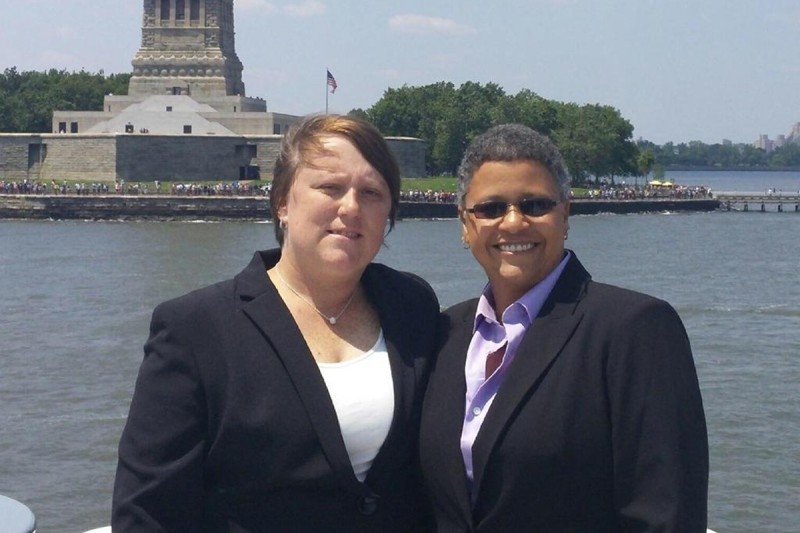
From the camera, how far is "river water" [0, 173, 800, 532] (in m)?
9.93

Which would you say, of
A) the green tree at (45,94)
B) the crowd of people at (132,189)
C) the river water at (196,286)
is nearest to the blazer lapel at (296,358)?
the river water at (196,286)

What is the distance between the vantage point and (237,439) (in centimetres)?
257

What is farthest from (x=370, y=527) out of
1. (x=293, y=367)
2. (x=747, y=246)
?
(x=747, y=246)

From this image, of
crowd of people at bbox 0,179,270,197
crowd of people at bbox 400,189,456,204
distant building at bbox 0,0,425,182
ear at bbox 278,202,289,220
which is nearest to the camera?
ear at bbox 278,202,289,220

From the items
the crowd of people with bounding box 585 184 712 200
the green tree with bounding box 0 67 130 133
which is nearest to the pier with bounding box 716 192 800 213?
the crowd of people with bounding box 585 184 712 200

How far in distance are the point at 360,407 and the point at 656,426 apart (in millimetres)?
602

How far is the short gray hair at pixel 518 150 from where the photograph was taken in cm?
267

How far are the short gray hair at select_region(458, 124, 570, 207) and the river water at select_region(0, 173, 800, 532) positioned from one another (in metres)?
0.74

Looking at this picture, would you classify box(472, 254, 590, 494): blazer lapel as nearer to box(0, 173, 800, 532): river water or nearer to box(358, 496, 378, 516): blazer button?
box(358, 496, 378, 516): blazer button

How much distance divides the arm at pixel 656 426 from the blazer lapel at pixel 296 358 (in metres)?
0.55

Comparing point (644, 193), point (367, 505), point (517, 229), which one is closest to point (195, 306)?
point (367, 505)

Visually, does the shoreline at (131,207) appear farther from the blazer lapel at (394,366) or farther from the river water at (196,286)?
the blazer lapel at (394,366)

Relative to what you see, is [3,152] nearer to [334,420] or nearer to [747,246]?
[747,246]

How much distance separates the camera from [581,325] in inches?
101
